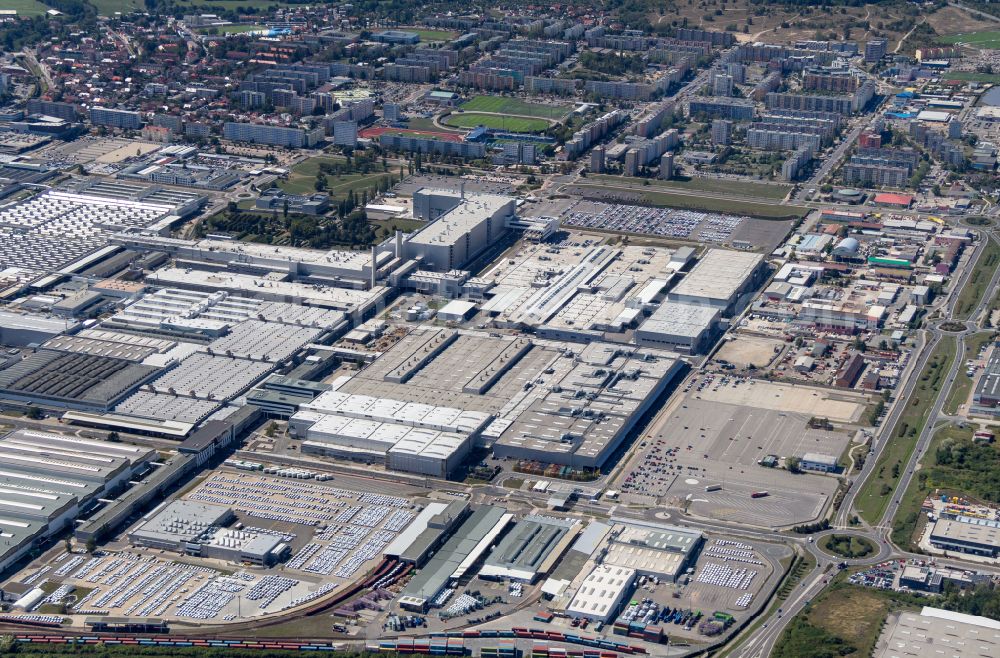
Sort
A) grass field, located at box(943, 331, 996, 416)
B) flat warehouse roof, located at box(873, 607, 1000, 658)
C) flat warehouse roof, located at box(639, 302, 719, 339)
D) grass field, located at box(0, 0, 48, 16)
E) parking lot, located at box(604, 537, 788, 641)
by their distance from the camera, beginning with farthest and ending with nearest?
grass field, located at box(0, 0, 48, 16), flat warehouse roof, located at box(639, 302, 719, 339), grass field, located at box(943, 331, 996, 416), parking lot, located at box(604, 537, 788, 641), flat warehouse roof, located at box(873, 607, 1000, 658)

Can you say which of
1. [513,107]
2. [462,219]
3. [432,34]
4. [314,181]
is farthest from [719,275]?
[432,34]

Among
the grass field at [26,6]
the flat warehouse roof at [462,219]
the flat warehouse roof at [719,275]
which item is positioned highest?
the grass field at [26,6]

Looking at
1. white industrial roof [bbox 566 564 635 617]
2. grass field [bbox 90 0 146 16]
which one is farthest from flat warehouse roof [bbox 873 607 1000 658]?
grass field [bbox 90 0 146 16]

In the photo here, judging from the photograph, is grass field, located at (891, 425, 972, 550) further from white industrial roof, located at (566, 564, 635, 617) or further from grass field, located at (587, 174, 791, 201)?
grass field, located at (587, 174, 791, 201)

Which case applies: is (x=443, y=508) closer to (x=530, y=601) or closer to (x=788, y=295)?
(x=530, y=601)

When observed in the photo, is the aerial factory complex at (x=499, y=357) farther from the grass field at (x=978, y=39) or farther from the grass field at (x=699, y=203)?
the grass field at (x=978, y=39)

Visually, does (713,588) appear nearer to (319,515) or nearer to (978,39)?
(319,515)

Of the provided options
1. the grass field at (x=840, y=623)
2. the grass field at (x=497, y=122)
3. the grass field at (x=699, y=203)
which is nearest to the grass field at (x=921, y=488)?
the grass field at (x=840, y=623)
